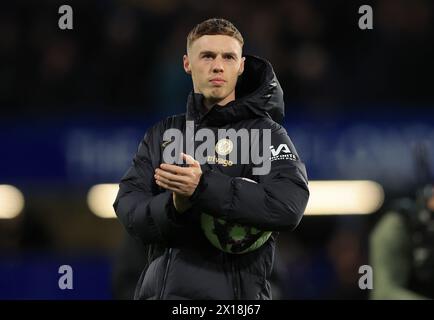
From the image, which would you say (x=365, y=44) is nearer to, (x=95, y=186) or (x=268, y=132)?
(x=95, y=186)

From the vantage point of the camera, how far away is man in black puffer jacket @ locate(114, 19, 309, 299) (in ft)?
9.04

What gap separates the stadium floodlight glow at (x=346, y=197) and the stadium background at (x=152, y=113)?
0.19 feet

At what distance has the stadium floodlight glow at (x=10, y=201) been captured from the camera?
6.99m

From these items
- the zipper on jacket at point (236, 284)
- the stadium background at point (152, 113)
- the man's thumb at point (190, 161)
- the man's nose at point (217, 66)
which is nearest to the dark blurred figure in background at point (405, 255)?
the stadium background at point (152, 113)

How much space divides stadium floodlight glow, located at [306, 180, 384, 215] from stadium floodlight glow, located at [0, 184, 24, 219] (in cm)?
221

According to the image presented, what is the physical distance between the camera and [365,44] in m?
8.03

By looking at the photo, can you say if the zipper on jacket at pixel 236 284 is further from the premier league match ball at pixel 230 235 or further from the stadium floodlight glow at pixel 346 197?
the stadium floodlight glow at pixel 346 197

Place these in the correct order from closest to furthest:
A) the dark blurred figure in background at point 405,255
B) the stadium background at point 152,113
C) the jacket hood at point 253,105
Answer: the jacket hood at point 253,105
the dark blurred figure in background at point 405,255
the stadium background at point 152,113

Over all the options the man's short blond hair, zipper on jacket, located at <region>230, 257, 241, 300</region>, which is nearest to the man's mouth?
the man's short blond hair

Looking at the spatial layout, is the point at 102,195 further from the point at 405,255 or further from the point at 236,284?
the point at 236,284

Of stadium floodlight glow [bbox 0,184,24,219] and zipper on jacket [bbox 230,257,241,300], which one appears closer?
zipper on jacket [bbox 230,257,241,300]

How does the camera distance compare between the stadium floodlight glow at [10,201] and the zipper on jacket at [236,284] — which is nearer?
the zipper on jacket at [236,284]

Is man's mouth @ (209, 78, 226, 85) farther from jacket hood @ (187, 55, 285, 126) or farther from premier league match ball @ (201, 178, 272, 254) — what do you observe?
premier league match ball @ (201, 178, 272, 254)

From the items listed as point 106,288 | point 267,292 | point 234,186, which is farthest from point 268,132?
point 106,288
